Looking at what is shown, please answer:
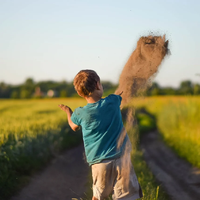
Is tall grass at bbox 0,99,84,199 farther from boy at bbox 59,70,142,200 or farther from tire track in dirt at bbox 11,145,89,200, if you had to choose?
boy at bbox 59,70,142,200

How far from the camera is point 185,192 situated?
20.5ft

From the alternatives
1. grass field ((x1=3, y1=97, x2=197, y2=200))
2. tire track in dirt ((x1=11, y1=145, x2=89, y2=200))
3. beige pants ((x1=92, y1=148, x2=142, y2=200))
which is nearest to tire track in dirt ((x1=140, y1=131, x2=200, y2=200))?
grass field ((x1=3, y1=97, x2=197, y2=200))

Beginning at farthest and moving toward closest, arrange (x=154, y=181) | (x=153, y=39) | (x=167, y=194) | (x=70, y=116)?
(x=154, y=181)
(x=167, y=194)
(x=153, y=39)
(x=70, y=116)

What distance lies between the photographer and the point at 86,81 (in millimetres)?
3289

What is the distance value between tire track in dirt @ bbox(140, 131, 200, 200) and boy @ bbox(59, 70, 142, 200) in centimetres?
269

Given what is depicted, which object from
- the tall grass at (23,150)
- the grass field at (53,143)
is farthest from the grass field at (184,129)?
the tall grass at (23,150)

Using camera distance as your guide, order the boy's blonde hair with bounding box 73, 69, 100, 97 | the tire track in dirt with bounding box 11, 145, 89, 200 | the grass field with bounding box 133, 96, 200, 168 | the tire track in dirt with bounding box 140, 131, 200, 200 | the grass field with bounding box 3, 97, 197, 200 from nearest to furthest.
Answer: the boy's blonde hair with bounding box 73, 69, 100, 97 < the tire track in dirt with bounding box 11, 145, 89, 200 < the grass field with bounding box 3, 97, 197, 200 < the tire track in dirt with bounding box 140, 131, 200, 200 < the grass field with bounding box 133, 96, 200, 168

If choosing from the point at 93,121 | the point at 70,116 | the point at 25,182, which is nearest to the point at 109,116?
the point at 93,121

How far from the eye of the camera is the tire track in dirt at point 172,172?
621 cm

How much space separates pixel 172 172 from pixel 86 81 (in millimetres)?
5445

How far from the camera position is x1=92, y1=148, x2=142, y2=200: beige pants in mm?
3377

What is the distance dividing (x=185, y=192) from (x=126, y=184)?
3.22 m

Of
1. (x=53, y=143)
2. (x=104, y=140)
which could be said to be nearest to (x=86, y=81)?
(x=104, y=140)

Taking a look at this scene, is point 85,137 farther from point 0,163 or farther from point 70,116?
point 0,163
